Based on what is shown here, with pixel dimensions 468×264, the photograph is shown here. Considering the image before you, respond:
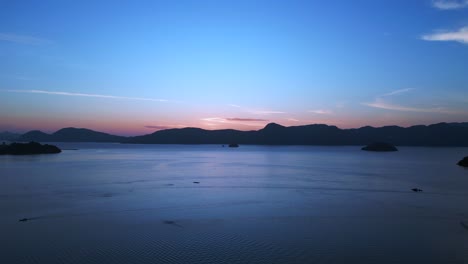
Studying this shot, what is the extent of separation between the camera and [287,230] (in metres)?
14.7

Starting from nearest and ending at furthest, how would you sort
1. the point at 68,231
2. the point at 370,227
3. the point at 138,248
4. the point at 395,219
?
1. the point at 138,248
2. the point at 68,231
3. the point at 370,227
4. the point at 395,219

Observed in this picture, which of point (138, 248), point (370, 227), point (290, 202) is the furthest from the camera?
point (290, 202)

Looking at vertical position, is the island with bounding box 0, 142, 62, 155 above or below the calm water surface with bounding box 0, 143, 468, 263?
above

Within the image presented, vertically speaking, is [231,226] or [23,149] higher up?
[23,149]

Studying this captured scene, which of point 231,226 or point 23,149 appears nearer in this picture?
point 231,226

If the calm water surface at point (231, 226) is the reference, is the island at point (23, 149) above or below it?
above

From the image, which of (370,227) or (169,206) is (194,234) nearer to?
(169,206)

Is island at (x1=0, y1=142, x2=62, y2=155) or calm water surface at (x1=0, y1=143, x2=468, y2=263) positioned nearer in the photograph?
calm water surface at (x1=0, y1=143, x2=468, y2=263)

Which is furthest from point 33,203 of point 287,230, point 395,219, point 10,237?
point 395,219

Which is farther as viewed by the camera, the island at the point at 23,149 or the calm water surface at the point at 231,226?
the island at the point at 23,149

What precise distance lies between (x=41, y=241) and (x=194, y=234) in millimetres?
5603

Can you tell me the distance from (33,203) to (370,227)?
61.1 ft

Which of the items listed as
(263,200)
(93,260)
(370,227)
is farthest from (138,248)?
(263,200)

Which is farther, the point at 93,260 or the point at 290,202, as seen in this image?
the point at 290,202
